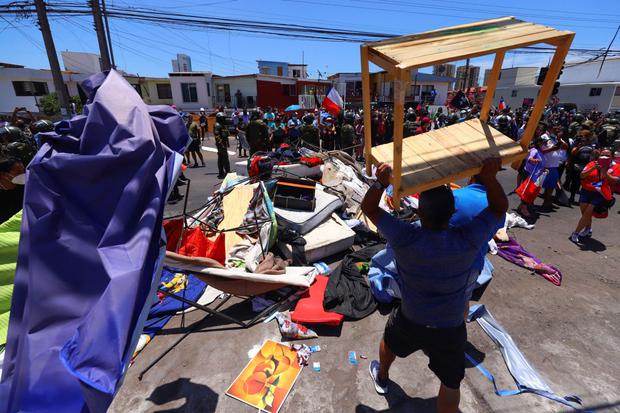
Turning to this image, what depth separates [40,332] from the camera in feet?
4.88

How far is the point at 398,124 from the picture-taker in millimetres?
1608

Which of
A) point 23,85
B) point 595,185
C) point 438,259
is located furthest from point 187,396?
point 23,85

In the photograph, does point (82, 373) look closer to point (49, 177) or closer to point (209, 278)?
point (49, 177)

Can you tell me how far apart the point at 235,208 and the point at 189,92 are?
27981 millimetres

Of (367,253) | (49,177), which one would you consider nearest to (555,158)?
(367,253)

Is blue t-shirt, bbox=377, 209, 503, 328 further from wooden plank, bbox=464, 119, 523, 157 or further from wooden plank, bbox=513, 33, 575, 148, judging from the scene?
wooden plank, bbox=513, 33, 575, 148

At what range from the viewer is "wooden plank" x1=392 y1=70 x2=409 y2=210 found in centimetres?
146

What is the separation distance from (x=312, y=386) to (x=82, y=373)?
200 cm

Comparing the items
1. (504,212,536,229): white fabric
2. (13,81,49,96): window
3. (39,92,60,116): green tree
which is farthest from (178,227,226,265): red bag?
(13,81,49,96): window

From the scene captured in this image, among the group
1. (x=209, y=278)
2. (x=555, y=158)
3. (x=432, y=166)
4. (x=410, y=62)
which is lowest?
(x=209, y=278)

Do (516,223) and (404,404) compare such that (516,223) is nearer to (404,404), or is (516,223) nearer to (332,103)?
(404,404)

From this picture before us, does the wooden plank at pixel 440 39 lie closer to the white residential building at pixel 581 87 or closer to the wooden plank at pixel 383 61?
the wooden plank at pixel 383 61

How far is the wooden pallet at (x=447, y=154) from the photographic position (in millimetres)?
1758

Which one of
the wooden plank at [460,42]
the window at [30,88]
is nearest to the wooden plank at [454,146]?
the wooden plank at [460,42]
